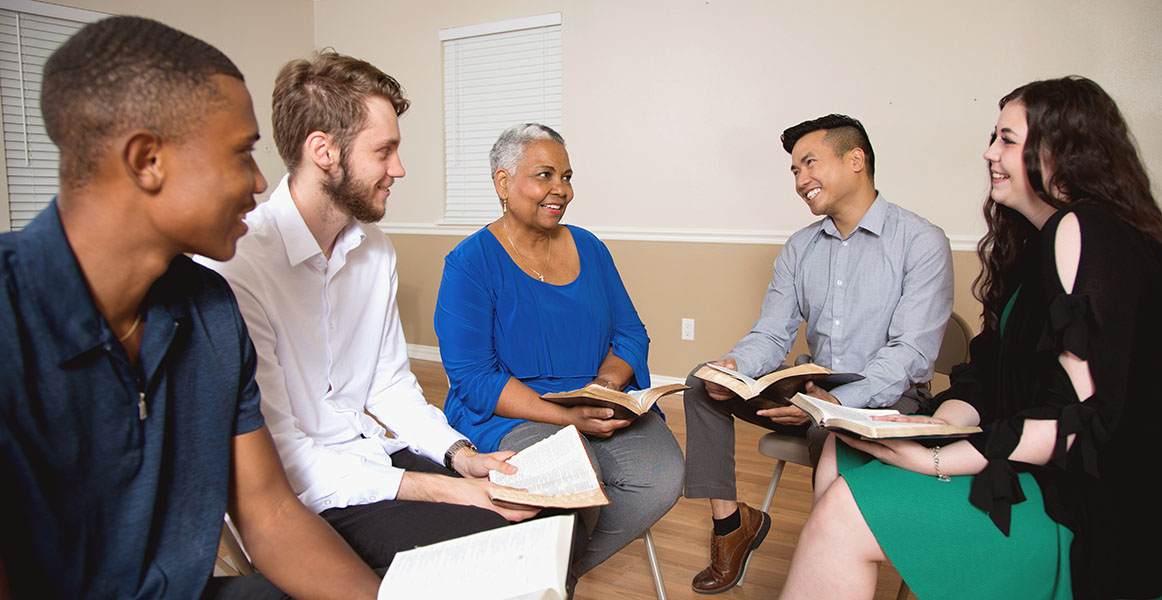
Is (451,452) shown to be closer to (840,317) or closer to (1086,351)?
(1086,351)

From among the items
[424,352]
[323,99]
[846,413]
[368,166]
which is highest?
[323,99]

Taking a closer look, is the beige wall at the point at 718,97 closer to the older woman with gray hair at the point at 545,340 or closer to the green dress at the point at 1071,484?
the older woman with gray hair at the point at 545,340

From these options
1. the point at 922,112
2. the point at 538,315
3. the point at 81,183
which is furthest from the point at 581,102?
the point at 81,183

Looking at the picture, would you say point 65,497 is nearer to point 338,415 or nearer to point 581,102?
point 338,415

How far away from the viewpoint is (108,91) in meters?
0.79

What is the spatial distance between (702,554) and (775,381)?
946 mm

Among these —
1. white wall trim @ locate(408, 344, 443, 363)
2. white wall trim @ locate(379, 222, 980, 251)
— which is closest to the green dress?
white wall trim @ locate(379, 222, 980, 251)

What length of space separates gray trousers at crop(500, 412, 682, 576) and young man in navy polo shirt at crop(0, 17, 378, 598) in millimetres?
849

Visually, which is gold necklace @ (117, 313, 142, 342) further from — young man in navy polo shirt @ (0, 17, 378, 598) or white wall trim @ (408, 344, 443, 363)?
white wall trim @ (408, 344, 443, 363)

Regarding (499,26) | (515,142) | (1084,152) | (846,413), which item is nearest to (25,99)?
(499,26)

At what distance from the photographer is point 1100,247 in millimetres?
1257

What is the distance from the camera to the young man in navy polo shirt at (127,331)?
2.57 feet

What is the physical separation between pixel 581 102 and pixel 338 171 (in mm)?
3068

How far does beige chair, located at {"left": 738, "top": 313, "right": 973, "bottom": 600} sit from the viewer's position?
1.90 metres
